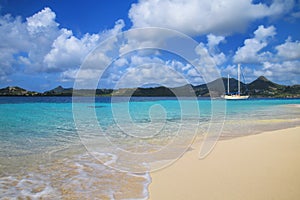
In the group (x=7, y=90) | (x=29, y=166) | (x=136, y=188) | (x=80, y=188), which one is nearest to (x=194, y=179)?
(x=136, y=188)

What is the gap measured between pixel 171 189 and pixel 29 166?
442cm

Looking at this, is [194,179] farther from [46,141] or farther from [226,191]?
[46,141]

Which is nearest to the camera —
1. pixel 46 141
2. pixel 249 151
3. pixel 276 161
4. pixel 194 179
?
pixel 194 179

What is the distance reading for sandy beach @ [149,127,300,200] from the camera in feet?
14.8

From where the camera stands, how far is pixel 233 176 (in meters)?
5.42

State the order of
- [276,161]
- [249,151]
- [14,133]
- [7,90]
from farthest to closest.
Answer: [7,90]
[14,133]
[249,151]
[276,161]

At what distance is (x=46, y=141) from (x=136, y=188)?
23.3ft

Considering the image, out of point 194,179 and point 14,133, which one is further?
point 14,133

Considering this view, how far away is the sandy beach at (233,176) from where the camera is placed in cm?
451

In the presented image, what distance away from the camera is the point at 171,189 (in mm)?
4820

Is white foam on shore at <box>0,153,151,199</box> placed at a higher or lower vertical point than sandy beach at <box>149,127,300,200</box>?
lower

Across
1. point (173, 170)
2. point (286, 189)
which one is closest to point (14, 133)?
point (173, 170)

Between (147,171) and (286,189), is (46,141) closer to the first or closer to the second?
(147,171)

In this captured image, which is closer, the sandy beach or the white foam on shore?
the sandy beach
